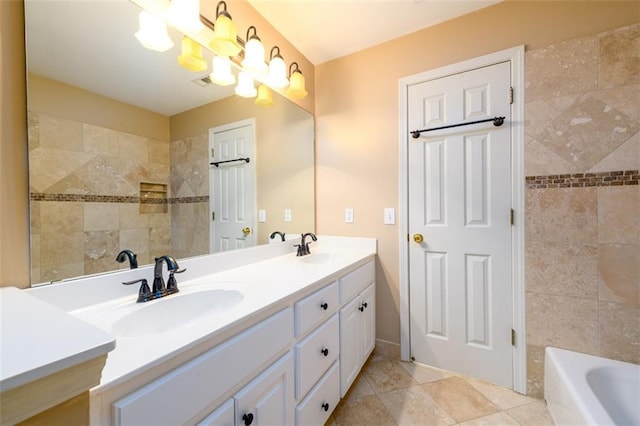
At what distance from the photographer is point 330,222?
7.04 feet

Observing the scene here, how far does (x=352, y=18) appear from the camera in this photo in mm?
1681

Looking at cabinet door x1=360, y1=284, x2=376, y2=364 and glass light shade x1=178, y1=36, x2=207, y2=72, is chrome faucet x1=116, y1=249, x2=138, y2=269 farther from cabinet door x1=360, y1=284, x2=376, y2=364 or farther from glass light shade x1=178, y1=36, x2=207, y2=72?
cabinet door x1=360, y1=284, x2=376, y2=364

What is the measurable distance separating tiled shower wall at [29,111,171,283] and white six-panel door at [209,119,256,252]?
0.92ft

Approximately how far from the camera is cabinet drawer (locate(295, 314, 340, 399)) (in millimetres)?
1037

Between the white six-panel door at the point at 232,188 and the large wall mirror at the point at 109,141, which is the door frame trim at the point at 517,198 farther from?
the large wall mirror at the point at 109,141

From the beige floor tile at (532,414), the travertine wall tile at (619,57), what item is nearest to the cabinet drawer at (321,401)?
the beige floor tile at (532,414)

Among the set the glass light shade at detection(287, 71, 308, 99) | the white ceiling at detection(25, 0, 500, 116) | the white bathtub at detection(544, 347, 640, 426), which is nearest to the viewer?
the white ceiling at detection(25, 0, 500, 116)

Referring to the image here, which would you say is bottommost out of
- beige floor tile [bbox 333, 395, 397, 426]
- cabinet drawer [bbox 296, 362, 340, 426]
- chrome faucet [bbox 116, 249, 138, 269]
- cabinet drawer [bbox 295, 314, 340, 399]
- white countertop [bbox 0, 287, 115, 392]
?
beige floor tile [bbox 333, 395, 397, 426]

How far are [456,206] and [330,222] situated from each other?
93 centimetres

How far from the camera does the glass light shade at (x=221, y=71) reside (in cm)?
140

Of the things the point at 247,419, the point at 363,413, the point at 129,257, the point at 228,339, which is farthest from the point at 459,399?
the point at 129,257

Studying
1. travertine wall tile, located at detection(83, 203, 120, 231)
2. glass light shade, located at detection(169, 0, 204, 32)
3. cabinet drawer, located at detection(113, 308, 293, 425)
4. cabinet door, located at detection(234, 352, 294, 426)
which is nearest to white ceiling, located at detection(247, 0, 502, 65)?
glass light shade, located at detection(169, 0, 204, 32)

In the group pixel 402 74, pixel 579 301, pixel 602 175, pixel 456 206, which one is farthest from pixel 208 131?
pixel 579 301

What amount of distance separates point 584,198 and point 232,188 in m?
1.94
